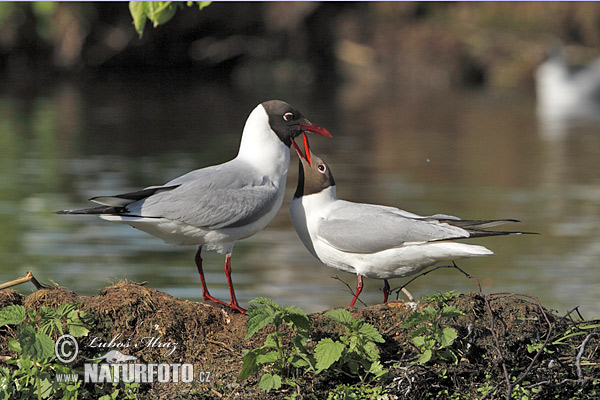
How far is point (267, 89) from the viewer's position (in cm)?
3366

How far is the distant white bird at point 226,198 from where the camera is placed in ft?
19.1

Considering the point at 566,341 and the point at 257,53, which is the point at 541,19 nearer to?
the point at 257,53

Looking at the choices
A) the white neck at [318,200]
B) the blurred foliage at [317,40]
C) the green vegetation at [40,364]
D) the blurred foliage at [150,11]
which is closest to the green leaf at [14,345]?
the green vegetation at [40,364]

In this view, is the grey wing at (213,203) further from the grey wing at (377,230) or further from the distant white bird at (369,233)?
the grey wing at (377,230)

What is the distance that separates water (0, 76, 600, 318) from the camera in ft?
31.4

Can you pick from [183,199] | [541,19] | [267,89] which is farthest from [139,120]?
[183,199]

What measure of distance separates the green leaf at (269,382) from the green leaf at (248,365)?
0.10 meters

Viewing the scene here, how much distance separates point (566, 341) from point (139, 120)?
21909 mm

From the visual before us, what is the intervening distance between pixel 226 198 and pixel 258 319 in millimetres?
1342

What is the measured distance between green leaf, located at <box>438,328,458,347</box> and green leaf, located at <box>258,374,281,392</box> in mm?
824

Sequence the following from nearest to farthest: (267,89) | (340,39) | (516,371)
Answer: (516,371) → (267,89) → (340,39)

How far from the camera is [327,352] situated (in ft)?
15.2

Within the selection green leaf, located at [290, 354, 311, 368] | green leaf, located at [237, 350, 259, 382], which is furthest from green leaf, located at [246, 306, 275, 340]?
green leaf, located at [290, 354, 311, 368]

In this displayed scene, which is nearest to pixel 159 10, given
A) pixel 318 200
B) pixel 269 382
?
pixel 318 200
